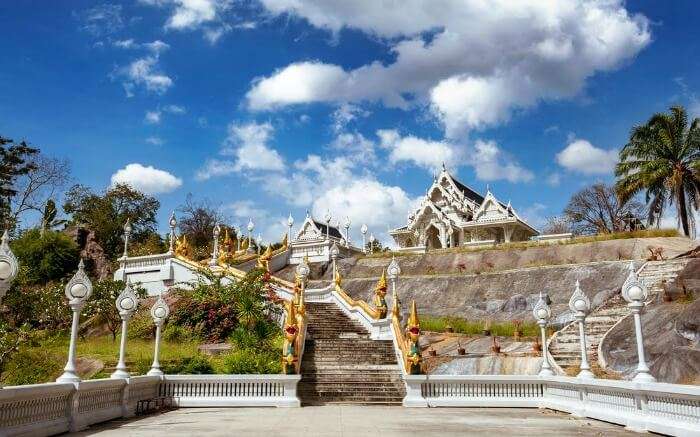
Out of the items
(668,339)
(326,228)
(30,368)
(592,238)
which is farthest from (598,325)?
(326,228)

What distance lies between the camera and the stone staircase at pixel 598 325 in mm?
20406

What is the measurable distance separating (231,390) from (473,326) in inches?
545

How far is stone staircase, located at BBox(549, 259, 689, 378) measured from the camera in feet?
66.9

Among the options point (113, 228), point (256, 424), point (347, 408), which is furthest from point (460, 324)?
point (113, 228)

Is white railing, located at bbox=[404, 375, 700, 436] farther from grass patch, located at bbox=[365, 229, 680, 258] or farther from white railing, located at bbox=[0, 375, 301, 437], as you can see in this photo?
grass patch, located at bbox=[365, 229, 680, 258]

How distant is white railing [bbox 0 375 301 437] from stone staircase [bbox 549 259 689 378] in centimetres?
1058

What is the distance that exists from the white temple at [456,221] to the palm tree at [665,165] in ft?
31.9

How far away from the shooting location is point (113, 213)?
5812 cm

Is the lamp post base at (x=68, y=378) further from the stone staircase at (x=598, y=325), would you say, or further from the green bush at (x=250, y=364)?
the stone staircase at (x=598, y=325)

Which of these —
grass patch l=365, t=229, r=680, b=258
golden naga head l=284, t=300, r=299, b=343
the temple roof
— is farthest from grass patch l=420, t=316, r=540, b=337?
the temple roof

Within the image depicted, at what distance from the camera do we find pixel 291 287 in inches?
1132

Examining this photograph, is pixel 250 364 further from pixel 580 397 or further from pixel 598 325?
pixel 598 325

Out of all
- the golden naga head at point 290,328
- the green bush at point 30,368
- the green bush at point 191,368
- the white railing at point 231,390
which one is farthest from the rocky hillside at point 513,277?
the green bush at point 30,368

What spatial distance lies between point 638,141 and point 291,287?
90.9 feet
